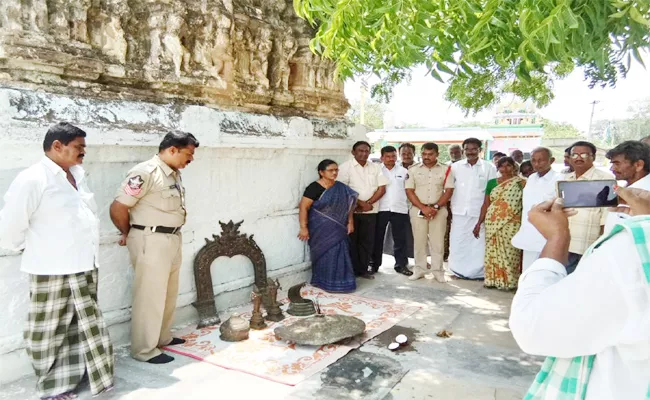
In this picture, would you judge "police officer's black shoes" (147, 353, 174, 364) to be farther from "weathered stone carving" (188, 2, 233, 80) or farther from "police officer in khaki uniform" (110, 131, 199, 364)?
"weathered stone carving" (188, 2, 233, 80)

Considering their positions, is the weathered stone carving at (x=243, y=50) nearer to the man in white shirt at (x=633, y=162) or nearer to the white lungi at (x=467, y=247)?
the white lungi at (x=467, y=247)

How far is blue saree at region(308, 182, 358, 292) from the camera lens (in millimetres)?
5328

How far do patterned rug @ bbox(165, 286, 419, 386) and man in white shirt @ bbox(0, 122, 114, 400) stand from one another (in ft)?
2.64

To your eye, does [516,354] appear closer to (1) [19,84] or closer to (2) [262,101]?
(2) [262,101]

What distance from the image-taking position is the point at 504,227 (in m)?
5.57

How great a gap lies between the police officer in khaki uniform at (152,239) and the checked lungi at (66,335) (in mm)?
423

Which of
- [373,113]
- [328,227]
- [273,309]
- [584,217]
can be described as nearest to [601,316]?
[584,217]

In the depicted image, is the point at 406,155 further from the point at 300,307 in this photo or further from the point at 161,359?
the point at 161,359

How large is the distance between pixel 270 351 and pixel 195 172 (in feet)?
5.51

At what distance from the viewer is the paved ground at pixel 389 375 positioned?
9.79 feet

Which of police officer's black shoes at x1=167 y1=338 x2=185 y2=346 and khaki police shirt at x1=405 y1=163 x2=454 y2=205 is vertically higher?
khaki police shirt at x1=405 y1=163 x2=454 y2=205

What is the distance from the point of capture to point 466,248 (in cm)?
620

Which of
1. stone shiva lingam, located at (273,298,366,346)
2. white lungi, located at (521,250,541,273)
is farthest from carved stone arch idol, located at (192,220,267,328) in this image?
white lungi, located at (521,250,541,273)

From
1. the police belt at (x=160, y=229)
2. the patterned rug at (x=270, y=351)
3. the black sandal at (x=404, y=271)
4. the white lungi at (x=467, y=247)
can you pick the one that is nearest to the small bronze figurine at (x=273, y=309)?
the patterned rug at (x=270, y=351)
